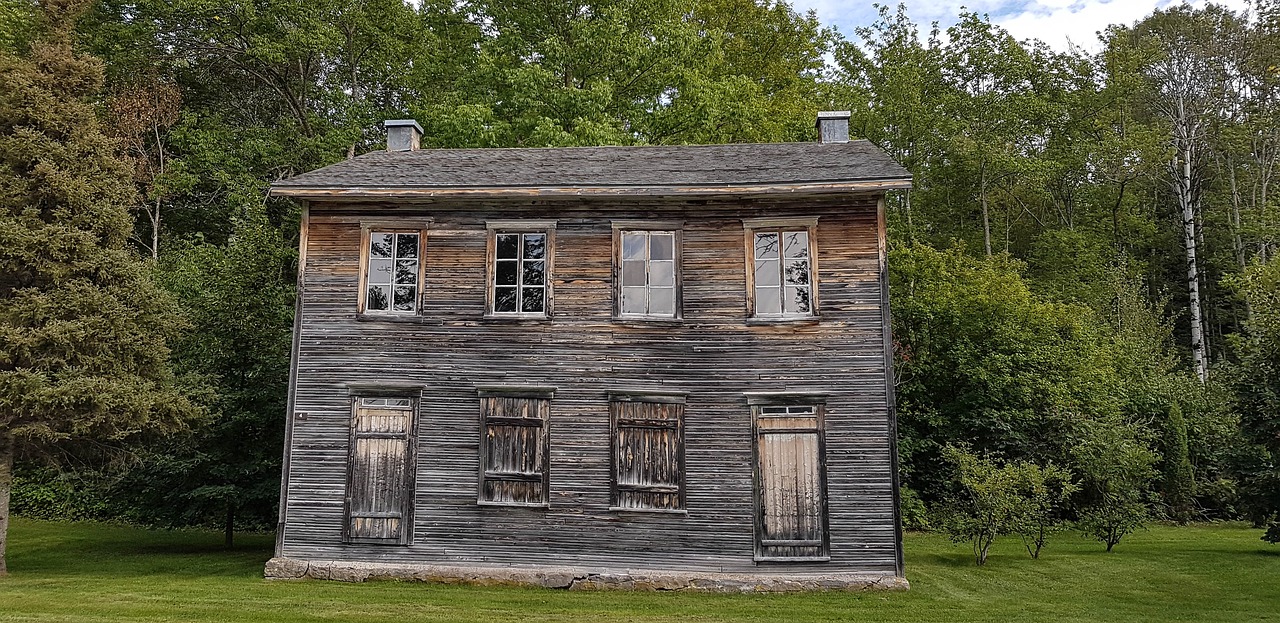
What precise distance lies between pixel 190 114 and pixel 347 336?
18028mm

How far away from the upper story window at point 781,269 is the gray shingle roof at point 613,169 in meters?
0.87

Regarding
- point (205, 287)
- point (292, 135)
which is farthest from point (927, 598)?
point (292, 135)

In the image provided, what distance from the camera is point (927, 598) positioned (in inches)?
477

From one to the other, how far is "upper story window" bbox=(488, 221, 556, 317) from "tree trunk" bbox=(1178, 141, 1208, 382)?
2545 cm

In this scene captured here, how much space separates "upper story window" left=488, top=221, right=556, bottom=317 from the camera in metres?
13.9

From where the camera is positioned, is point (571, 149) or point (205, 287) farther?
point (205, 287)

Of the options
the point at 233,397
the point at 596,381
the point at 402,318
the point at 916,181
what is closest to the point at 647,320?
the point at 596,381

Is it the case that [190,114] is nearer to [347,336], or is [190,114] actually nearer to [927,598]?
[347,336]

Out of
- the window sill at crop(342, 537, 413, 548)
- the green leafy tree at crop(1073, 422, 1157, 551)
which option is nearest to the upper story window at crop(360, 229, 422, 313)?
the window sill at crop(342, 537, 413, 548)

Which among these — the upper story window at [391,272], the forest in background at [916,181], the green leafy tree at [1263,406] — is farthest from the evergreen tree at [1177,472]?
the upper story window at [391,272]

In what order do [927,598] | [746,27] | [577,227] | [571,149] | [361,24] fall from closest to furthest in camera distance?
[927,598], [577,227], [571,149], [361,24], [746,27]

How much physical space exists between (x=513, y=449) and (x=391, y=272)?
3.80 m

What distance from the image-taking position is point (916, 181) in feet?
105

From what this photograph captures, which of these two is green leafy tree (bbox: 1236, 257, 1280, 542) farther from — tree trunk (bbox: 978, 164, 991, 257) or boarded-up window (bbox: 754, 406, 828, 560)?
tree trunk (bbox: 978, 164, 991, 257)
